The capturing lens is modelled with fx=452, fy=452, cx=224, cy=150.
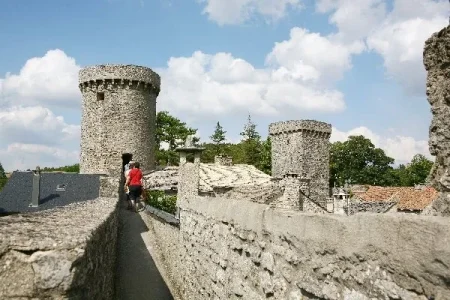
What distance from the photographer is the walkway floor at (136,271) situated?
31.2 ft

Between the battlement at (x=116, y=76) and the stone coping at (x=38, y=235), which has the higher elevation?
the battlement at (x=116, y=76)

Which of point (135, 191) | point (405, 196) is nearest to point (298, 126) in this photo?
point (405, 196)

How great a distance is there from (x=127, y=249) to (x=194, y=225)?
15.9 ft

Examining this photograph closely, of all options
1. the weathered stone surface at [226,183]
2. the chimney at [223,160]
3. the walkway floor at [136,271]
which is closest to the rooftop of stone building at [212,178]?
the weathered stone surface at [226,183]

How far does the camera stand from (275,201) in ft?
70.6

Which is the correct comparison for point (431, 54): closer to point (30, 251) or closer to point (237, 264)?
point (237, 264)

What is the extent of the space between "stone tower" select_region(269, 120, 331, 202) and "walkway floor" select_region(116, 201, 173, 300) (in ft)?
107

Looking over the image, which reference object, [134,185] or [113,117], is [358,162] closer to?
[113,117]

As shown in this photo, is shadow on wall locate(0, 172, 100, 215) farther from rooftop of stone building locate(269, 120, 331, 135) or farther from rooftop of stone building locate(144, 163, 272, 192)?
rooftop of stone building locate(269, 120, 331, 135)

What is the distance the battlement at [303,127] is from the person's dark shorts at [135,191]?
1247 inches

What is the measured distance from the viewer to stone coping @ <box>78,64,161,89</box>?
103ft

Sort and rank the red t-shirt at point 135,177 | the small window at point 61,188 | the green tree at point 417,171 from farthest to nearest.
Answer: the green tree at point 417,171
the small window at point 61,188
the red t-shirt at point 135,177

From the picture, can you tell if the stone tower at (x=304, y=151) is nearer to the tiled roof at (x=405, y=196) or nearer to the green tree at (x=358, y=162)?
the tiled roof at (x=405, y=196)

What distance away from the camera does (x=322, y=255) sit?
2828 millimetres
